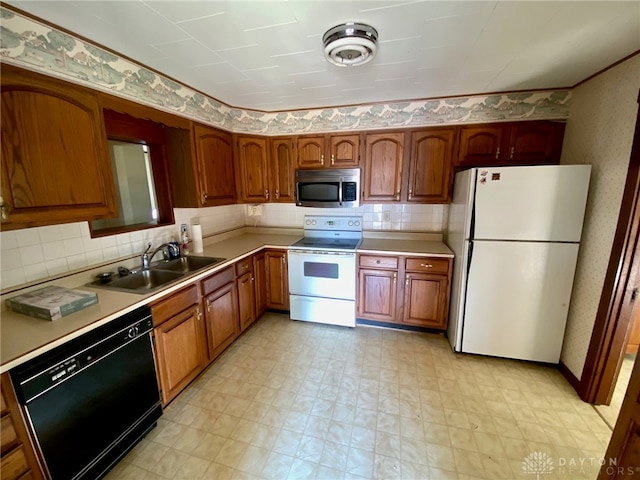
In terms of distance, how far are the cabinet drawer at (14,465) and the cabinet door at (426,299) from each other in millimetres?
2704

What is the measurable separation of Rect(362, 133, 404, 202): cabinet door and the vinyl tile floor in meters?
1.60

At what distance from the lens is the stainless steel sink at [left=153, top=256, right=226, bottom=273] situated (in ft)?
7.53

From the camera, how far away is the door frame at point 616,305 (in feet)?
5.23

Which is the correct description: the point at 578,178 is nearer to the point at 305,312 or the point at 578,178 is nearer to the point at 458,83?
the point at 458,83

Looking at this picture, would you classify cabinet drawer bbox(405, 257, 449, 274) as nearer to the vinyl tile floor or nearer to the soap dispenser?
the vinyl tile floor

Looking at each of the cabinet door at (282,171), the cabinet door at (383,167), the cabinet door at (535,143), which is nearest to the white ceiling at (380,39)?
the cabinet door at (535,143)

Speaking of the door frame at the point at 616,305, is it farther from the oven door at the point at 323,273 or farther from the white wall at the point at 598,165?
the oven door at the point at 323,273

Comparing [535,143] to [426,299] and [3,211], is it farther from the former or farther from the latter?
[3,211]

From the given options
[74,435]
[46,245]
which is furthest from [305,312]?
[46,245]

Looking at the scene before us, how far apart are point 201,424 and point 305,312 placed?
1452 mm

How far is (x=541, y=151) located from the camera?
2.42 meters

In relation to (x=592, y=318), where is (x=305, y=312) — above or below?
below

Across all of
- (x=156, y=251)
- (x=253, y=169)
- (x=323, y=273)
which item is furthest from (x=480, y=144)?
(x=156, y=251)

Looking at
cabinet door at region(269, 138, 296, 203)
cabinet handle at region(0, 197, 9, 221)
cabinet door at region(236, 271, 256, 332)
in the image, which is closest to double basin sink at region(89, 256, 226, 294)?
cabinet door at region(236, 271, 256, 332)
